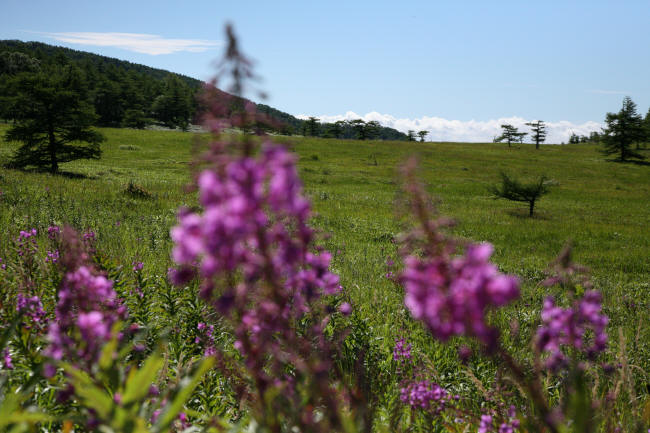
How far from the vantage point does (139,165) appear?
117 ft

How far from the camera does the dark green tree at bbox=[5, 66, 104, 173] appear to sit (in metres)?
23.1

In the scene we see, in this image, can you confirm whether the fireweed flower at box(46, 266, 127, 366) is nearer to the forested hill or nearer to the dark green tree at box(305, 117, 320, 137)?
the forested hill

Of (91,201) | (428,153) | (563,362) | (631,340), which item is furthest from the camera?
(428,153)

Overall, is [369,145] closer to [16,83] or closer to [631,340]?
[16,83]

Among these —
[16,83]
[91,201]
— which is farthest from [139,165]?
[91,201]

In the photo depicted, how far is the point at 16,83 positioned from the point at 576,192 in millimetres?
41630

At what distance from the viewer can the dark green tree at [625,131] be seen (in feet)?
204

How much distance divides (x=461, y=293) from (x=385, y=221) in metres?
16.9

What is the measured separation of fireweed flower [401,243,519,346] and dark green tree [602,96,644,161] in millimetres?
75136

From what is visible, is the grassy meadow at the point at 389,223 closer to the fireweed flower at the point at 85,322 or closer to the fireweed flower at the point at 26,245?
the fireweed flower at the point at 26,245

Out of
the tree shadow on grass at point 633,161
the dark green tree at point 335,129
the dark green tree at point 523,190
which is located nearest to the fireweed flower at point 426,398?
the dark green tree at point 523,190

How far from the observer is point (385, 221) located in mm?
17672

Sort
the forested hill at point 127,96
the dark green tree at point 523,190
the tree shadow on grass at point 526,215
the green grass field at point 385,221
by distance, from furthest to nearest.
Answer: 1. the forested hill at point 127,96
2. the dark green tree at point 523,190
3. the tree shadow on grass at point 526,215
4. the green grass field at point 385,221

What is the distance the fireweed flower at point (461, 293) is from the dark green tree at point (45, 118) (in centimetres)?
2674
